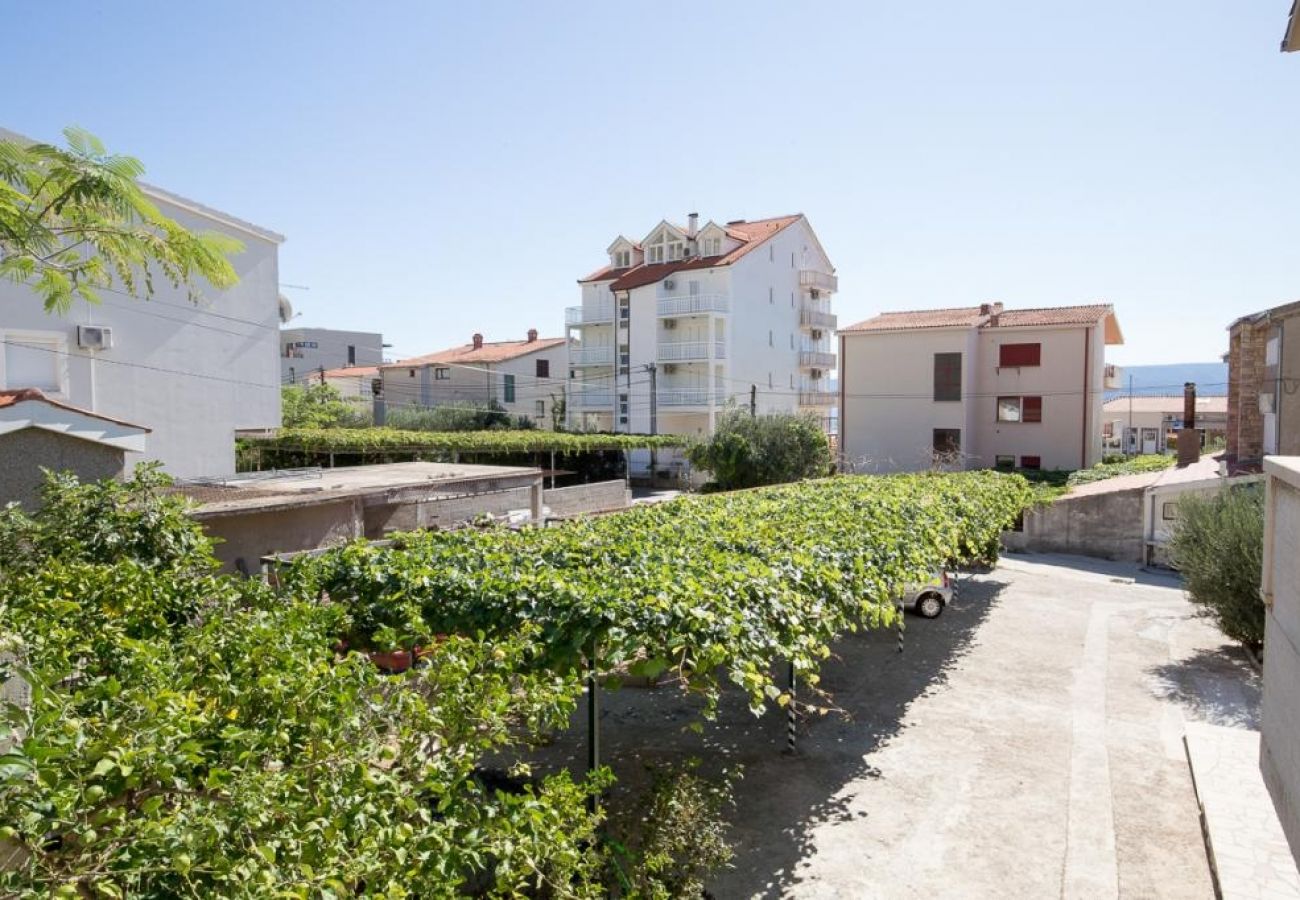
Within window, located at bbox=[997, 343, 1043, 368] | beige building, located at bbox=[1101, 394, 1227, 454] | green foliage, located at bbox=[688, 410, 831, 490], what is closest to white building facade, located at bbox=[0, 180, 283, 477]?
green foliage, located at bbox=[688, 410, 831, 490]

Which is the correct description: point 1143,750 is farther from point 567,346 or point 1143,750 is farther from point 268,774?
point 567,346

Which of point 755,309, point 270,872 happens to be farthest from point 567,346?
point 270,872

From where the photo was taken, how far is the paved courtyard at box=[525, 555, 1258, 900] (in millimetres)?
7672

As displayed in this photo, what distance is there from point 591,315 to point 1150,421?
4457 cm

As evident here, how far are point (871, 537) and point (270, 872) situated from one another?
8.57 meters

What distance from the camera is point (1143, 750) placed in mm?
10594

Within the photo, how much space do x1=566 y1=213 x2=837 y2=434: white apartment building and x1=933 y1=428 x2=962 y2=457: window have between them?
10074 mm

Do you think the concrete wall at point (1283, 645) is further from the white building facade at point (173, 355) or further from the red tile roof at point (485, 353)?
the red tile roof at point (485, 353)

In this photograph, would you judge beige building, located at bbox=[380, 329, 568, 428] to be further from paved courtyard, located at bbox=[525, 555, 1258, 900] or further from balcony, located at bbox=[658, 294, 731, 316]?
paved courtyard, located at bbox=[525, 555, 1258, 900]

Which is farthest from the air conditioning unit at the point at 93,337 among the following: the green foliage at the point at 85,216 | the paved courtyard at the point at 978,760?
the paved courtyard at the point at 978,760

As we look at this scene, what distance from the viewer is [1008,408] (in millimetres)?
37469

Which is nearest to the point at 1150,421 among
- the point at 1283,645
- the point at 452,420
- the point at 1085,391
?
the point at 1085,391

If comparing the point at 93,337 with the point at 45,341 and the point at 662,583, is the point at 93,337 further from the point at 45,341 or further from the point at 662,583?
the point at 662,583

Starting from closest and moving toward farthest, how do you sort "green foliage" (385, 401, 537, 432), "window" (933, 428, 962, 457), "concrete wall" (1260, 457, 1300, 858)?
"concrete wall" (1260, 457, 1300, 858)
"window" (933, 428, 962, 457)
"green foliage" (385, 401, 537, 432)
